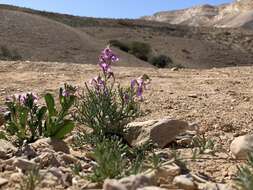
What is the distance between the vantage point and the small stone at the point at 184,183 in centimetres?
329

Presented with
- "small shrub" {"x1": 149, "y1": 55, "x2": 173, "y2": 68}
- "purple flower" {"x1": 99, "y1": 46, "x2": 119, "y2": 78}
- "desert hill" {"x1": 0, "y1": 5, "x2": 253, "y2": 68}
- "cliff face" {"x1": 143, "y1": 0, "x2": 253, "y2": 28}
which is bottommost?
"small shrub" {"x1": 149, "y1": 55, "x2": 173, "y2": 68}

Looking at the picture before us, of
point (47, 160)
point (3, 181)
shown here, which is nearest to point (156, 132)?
point (47, 160)

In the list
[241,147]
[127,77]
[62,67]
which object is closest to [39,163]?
[241,147]

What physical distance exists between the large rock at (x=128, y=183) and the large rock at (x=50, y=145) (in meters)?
1.37

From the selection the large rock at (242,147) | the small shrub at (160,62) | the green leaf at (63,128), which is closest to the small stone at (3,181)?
→ the green leaf at (63,128)

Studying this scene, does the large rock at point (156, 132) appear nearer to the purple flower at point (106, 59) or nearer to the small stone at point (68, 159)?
the purple flower at point (106, 59)

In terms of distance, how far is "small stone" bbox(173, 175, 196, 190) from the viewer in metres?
3.29

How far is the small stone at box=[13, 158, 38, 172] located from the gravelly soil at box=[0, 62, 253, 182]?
1.06 meters

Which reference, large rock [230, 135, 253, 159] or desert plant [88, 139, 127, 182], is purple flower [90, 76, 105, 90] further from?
desert plant [88, 139, 127, 182]

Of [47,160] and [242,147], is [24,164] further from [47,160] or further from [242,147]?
[242,147]

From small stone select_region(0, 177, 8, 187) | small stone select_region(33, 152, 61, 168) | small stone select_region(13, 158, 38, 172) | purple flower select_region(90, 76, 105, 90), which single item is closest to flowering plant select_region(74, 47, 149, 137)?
purple flower select_region(90, 76, 105, 90)

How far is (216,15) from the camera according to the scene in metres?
107

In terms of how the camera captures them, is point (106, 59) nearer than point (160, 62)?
Yes

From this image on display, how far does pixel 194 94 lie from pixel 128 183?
515 cm
